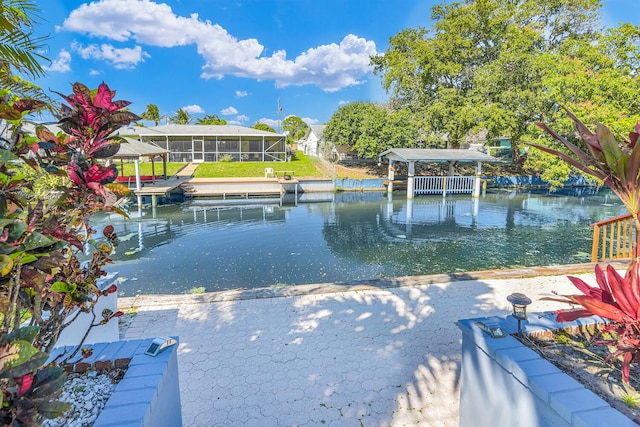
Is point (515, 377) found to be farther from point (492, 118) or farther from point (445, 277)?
point (492, 118)

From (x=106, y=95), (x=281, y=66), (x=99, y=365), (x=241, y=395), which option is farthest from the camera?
(x=281, y=66)

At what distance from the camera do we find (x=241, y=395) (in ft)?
9.90

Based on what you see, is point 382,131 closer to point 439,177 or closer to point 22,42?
point 439,177

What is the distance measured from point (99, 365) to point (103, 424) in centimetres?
69

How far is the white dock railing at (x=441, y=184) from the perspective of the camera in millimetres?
19953

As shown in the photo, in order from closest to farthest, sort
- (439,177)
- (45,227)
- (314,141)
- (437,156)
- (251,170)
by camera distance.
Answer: (45,227), (437,156), (439,177), (251,170), (314,141)

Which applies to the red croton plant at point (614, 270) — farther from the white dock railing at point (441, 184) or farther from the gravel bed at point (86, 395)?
the white dock railing at point (441, 184)

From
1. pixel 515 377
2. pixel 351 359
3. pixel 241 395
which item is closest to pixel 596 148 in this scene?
pixel 515 377

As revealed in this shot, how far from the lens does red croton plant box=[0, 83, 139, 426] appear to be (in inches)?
45.3

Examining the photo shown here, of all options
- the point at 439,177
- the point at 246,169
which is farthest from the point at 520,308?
the point at 246,169

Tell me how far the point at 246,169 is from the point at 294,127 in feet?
115

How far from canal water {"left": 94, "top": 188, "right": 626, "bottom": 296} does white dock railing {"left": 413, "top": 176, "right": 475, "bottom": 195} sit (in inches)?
101

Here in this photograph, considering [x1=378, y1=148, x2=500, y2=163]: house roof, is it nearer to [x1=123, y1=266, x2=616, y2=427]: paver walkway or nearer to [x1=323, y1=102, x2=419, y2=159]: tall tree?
[x1=323, y1=102, x2=419, y2=159]: tall tree

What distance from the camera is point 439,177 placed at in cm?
2005
